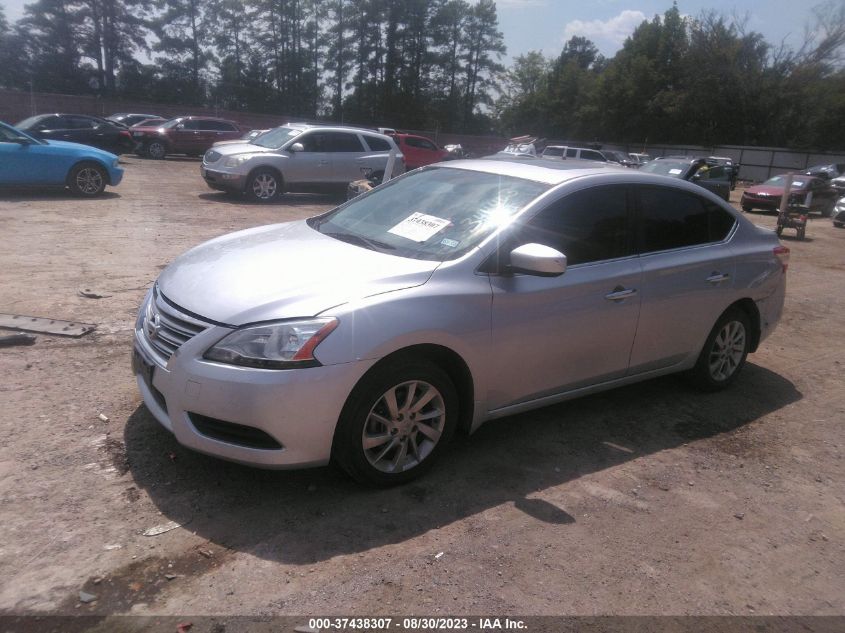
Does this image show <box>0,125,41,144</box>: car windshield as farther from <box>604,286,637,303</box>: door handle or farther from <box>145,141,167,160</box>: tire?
<box>145,141,167,160</box>: tire

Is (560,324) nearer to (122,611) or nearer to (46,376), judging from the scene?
(122,611)

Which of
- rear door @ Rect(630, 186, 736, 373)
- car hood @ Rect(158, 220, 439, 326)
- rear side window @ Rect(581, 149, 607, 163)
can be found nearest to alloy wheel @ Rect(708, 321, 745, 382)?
rear door @ Rect(630, 186, 736, 373)

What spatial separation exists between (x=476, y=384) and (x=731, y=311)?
100 inches

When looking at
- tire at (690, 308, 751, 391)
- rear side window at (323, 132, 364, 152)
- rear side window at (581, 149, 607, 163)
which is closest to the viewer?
tire at (690, 308, 751, 391)

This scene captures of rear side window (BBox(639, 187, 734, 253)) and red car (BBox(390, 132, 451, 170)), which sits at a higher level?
rear side window (BBox(639, 187, 734, 253))

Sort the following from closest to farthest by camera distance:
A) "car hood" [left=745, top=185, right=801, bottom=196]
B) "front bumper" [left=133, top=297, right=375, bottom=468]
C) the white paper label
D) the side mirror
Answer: "front bumper" [left=133, top=297, right=375, bottom=468] < the side mirror < the white paper label < "car hood" [left=745, top=185, right=801, bottom=196]

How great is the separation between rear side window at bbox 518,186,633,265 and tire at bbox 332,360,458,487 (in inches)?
41.3

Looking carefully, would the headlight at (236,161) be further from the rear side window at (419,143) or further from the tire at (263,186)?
the rear side window at (419,143)

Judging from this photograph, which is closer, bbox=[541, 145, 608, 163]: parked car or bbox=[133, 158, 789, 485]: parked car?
bbox=[133, 158, 789, 485]: parked car

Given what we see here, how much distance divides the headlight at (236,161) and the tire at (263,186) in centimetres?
33

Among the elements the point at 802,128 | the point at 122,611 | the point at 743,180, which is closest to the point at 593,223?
the point at 122,611

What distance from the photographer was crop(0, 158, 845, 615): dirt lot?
112 inches

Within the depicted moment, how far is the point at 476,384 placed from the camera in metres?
3.78

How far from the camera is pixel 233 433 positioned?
3271mm
